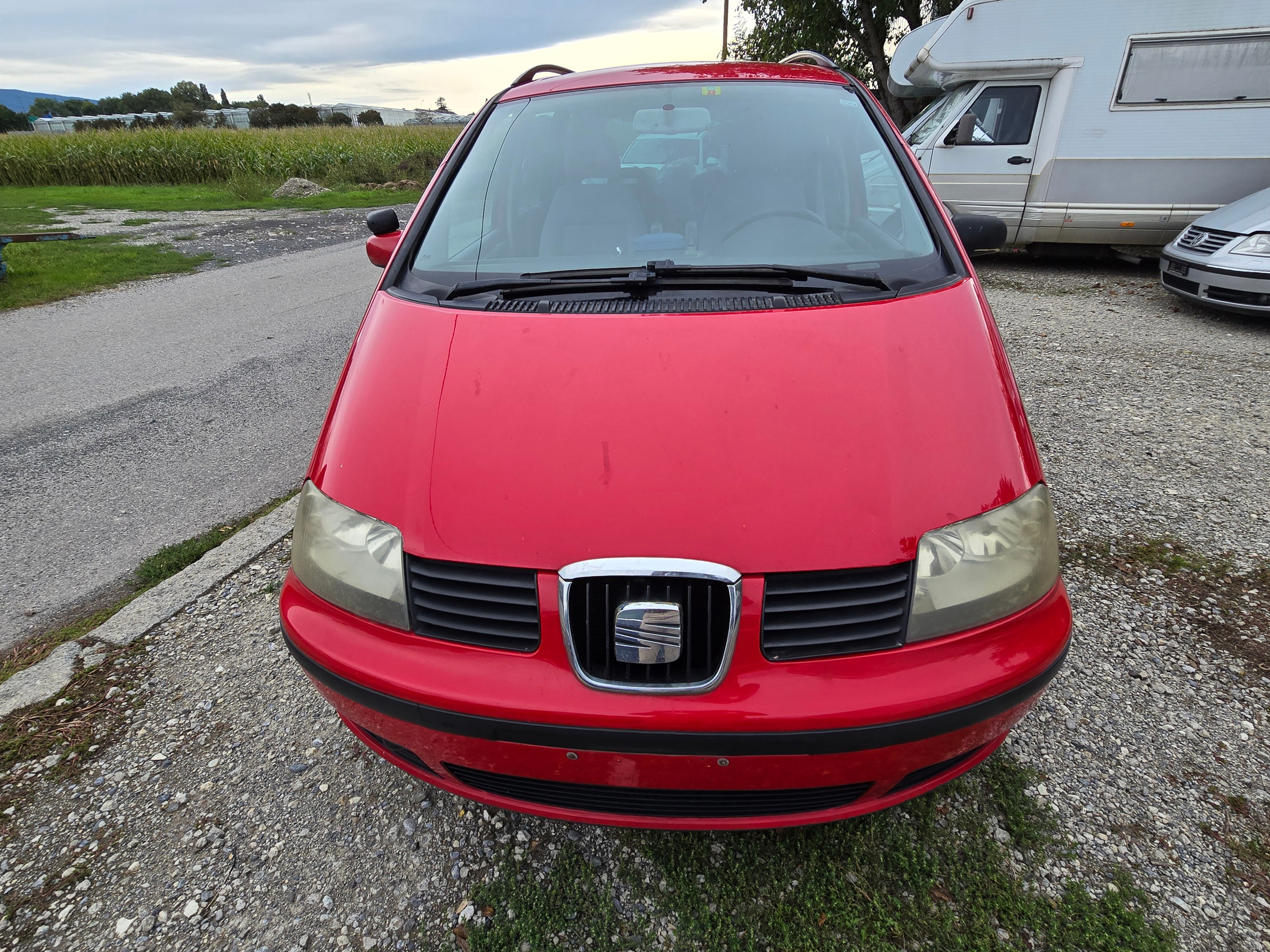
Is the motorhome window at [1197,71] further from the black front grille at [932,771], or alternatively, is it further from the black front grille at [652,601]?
the black front grille at [652,601]

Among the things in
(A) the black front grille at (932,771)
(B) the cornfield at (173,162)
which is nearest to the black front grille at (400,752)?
(A) the black front grille at (932,771)

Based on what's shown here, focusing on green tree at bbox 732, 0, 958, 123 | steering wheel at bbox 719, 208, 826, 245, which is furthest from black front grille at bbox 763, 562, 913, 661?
green tree at bbox 732, 0, 958, 123

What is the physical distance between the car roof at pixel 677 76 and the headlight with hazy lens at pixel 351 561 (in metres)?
1.77

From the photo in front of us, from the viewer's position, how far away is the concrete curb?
2111mm

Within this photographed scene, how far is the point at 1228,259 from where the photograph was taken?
536 centimetres

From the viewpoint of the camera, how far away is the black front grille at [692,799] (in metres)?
1.35

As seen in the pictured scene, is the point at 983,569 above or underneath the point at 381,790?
above

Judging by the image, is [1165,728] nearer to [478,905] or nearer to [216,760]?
[478,905]

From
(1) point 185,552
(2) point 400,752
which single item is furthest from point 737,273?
(1) point 185,552

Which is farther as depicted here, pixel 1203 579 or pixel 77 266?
pixel 77 266

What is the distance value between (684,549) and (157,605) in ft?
7.30

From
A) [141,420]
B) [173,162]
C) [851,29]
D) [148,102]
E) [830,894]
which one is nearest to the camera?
[830,894]

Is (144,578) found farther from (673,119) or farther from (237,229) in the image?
(237,229)

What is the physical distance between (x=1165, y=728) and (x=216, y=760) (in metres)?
2.60
